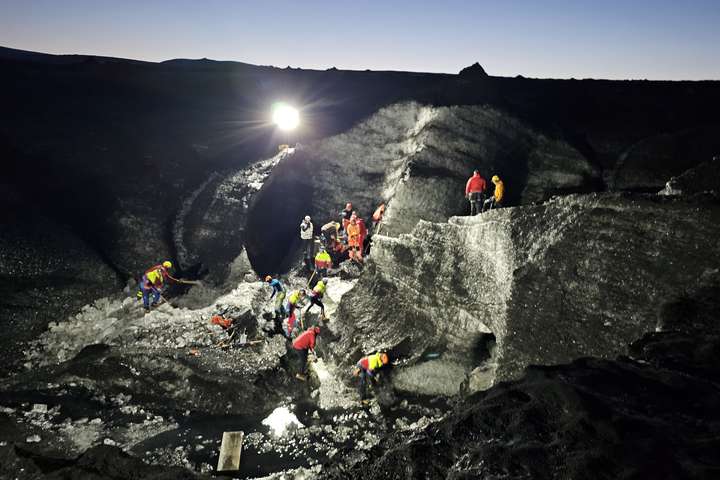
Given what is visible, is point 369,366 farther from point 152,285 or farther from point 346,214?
point 152,285

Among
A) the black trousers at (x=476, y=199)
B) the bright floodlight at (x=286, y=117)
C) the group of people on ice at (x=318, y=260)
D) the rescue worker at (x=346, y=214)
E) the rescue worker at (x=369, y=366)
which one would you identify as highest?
the bright floodlight at (x=286, y=117)

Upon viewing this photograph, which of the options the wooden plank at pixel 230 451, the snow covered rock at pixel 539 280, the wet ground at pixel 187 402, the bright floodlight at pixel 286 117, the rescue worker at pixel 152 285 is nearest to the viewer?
the snow covered rock at pixel 539 280

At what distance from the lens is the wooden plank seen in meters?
7.71

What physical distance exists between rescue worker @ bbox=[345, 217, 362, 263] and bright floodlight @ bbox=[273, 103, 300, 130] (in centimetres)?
732

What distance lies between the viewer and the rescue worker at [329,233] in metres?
16.5

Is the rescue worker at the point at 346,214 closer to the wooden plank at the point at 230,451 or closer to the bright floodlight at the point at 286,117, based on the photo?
the bright floodlight at the point at 286,117

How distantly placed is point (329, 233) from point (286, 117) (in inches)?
281

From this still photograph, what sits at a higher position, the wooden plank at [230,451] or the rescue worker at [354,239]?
the rescue worker at [354,239]

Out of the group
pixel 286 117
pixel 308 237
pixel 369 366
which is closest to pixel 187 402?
pixel 369 366

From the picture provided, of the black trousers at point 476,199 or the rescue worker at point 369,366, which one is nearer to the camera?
the rescue worker at point 369,366

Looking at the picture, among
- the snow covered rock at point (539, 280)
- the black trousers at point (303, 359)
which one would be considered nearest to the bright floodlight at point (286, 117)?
the snow covered rock at point (539, 280)

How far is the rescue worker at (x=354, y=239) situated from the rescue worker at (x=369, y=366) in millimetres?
5848

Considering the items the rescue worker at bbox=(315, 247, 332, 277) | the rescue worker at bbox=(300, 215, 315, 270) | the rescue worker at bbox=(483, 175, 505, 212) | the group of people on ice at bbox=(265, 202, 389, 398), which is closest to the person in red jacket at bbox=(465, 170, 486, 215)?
the rescue worker at bbox=(483, 175, 505, 212)

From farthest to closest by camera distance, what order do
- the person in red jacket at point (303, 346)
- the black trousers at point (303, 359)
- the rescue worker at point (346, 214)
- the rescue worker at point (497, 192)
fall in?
the rescue worker at point (346, 214), the rescue worker at point (497, 192), the black trousers at point (303, 359), the person in red jacket at point (303, 346)
